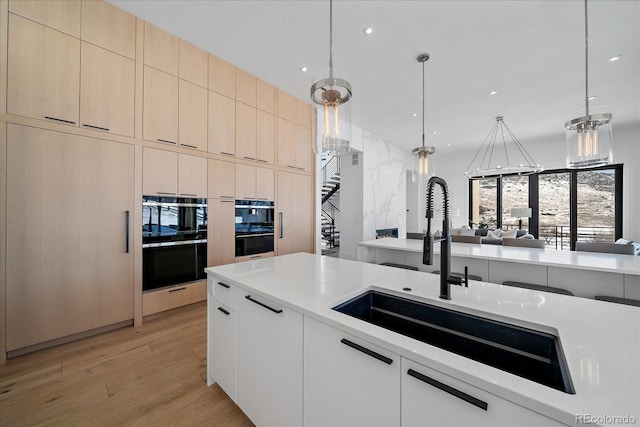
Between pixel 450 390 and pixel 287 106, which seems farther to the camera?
pixel 287 106

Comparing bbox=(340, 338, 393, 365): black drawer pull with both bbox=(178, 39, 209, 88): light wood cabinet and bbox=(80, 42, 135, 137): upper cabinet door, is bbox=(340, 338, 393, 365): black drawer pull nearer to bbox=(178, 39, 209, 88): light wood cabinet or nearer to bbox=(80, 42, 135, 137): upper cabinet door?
bbox=(80, 42, 135, 137): upper cabinet door

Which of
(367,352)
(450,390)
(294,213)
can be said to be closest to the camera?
(450,390)

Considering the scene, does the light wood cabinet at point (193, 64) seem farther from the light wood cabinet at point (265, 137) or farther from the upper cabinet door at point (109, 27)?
the light wood cabinet at point (265, 137)

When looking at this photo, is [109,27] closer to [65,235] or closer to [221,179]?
[221,179]

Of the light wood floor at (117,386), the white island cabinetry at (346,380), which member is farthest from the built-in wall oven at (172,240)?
the white island cabinetry at (346,380)

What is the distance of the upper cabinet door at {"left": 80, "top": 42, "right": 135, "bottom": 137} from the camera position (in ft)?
7.39

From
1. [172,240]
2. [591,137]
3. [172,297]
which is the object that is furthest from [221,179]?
[591,137]

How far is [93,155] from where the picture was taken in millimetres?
2287

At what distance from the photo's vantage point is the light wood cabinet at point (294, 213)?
3.99 meters

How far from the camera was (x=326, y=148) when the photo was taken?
196 centimetres

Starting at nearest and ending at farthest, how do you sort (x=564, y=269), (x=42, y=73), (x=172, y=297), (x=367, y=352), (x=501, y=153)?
(x=367, y=352), (x=42, y=73), (x=564, y=269), (x=172, y=297), (x=501, y=153)

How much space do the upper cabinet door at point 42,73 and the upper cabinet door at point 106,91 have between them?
59 millimetres

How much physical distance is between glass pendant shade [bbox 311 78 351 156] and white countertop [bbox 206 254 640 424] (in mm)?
935

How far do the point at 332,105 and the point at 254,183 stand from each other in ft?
7.09
